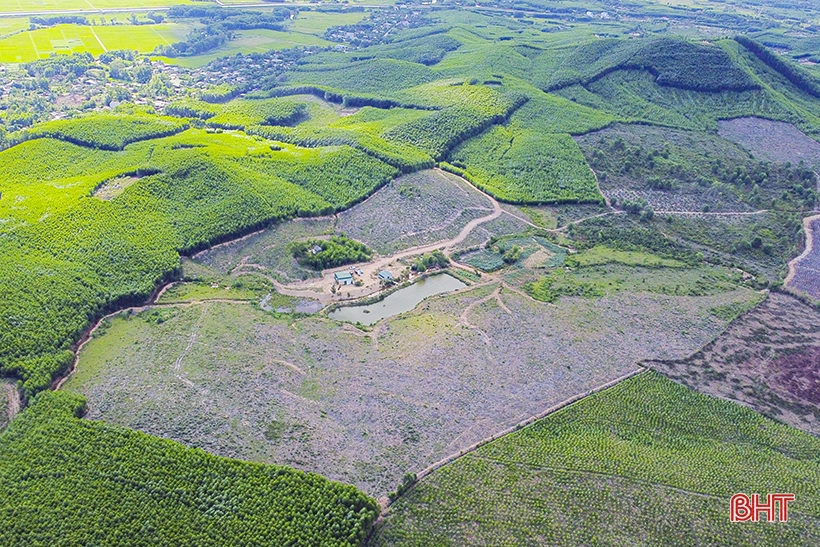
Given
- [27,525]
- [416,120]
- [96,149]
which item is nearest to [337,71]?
[416,120]

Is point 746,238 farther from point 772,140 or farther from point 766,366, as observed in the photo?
point 772,140

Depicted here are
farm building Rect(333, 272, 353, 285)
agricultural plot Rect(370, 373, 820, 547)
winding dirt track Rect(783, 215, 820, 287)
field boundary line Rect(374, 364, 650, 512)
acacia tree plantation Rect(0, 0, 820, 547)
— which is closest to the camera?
agricultural plot Rect(370, 373, 820, 547)

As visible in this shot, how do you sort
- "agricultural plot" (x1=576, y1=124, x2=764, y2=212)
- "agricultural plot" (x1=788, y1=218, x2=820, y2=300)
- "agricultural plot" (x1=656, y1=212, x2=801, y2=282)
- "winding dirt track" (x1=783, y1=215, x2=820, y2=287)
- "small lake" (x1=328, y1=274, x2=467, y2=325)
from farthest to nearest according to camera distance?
"agricultural plot" (x1=576, y1=124, x2=764, y2=212) → "agricultural plot" (x1=656, y1=212, x2=801, y2=282) → "winding dirt track" (x1=783, y1=215, x2=820, y2=287) → "agricultural plot" (x1=788, y1=218, x2=820, y2=300) → "small lake" (x1=328, y1=274, x2=467, y2=325)

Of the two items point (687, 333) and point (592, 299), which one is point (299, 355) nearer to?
point (592, 299)

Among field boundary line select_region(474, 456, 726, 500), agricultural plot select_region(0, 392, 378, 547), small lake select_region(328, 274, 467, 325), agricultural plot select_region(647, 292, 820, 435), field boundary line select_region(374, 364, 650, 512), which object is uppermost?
agricultural plot select_region(0, 392, 378, 547)

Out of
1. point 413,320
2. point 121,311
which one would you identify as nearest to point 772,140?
point 413,320

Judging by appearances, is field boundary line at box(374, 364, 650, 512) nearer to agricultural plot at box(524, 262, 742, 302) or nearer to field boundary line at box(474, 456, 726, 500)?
field boundary line at box(474, 456, 726, 500)

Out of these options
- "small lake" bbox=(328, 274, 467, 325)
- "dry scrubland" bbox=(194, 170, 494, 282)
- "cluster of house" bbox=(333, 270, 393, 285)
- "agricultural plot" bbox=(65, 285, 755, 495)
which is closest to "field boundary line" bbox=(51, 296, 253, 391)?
"agricultural plot" bbox=(65, 285, 755, 495)
